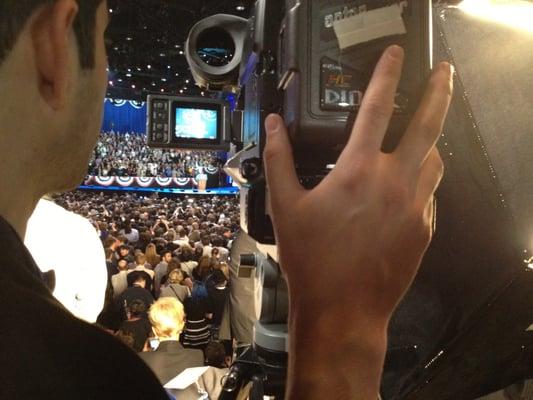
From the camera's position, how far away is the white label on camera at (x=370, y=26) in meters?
0.58

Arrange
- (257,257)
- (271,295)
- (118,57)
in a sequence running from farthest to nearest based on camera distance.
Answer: (118,57) < (257,257) < (271,295)

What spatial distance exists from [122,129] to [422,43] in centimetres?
2267

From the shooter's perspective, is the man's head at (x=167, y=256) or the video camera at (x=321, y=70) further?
the man's head at (x=167, y=256)

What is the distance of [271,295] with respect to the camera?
3.04 feet

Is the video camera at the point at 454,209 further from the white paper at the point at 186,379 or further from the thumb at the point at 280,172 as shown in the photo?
the white paper at the point at 186,379

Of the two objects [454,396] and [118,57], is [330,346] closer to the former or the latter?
[454,396]

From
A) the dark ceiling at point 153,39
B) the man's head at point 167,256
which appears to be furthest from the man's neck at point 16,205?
the dark ceiling at point 153,39

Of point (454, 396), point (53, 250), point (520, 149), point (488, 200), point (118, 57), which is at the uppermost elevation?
point (118, 57)

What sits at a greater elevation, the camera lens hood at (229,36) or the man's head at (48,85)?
the camera lens hood at (229,36)

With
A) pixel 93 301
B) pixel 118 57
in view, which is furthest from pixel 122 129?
pixel 93 301

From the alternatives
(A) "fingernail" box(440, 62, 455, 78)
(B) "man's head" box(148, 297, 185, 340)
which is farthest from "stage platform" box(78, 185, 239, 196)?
(A) "fingernail" box(440, 62, 455, 78)

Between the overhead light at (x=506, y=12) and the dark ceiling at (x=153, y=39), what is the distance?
16.3 ft

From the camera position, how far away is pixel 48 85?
1.51ft

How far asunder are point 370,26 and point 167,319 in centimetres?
208
